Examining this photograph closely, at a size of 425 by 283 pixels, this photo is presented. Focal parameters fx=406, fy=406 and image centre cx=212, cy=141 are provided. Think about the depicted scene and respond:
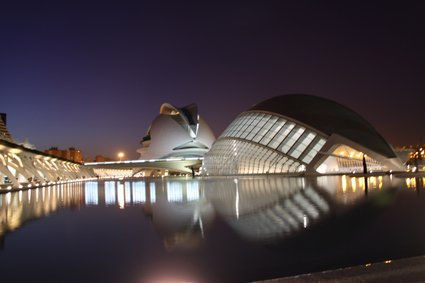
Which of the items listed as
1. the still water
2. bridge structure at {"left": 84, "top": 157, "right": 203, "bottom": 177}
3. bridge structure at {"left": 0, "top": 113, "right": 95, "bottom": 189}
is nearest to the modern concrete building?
bridge structure at {"left": 0, "top": 113, "right": 95, "bottom": 189}

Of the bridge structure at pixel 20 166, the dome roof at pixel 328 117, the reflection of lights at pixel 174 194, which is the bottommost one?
the reflection of lights at pixel 174 194

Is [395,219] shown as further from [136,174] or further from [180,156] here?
[136,174]

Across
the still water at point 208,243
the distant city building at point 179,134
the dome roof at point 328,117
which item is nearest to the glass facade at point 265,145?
the dome roof at point 328,117

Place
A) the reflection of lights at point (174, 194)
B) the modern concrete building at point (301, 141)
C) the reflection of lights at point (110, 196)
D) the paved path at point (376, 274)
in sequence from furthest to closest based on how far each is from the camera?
the modern concrete building at point (301, 141)
the reflection of lights at point (110, 196)
the reflection of lights at point (174, 194)
the paved path at point (376, 274)

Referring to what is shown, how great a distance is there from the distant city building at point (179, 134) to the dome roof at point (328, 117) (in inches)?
1863

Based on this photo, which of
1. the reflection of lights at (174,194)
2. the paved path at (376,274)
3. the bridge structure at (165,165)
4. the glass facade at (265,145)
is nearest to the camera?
the paved path at (376,274)

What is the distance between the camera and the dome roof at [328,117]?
138 feet

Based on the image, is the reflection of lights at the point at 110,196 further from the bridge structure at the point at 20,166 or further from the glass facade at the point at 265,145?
the glass facade at the point at 265,145

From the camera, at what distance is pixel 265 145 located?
43.3 metres

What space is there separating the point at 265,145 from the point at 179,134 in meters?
56.2

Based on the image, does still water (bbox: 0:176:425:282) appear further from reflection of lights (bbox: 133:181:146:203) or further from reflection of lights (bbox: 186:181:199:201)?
reflection of lights (bbox: 133:181:146:203)

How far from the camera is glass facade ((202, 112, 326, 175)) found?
41625mm

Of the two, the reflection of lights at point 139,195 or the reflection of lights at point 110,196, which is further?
the reflection of lights at point 110,196

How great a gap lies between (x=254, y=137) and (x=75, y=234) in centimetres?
3656
